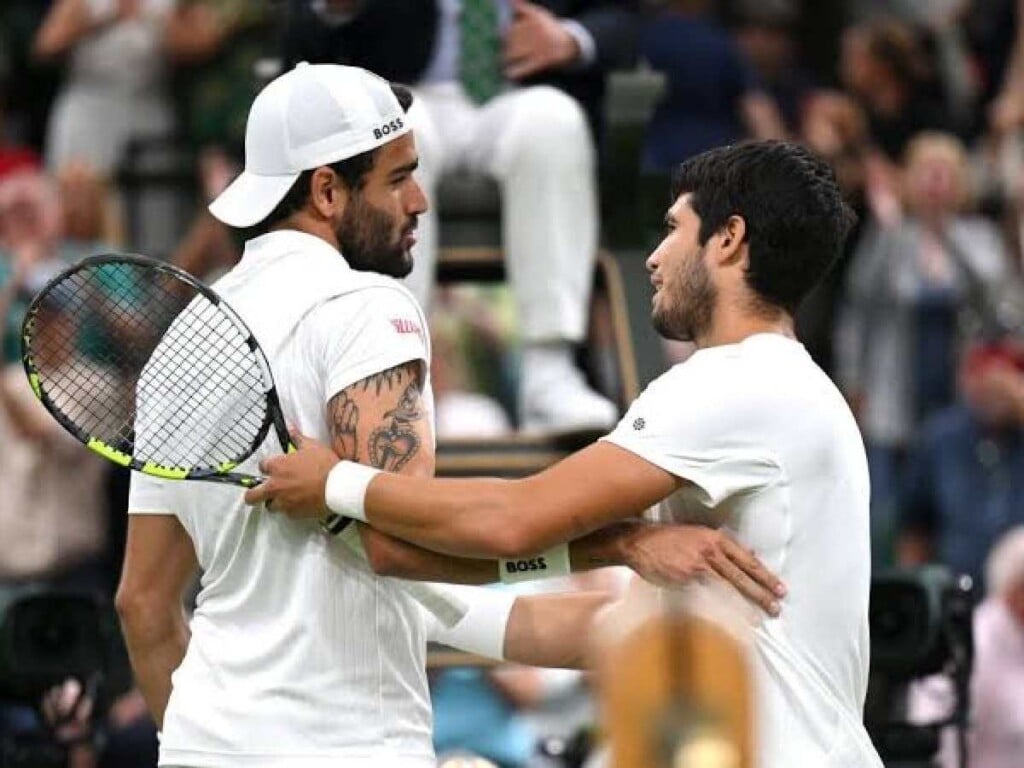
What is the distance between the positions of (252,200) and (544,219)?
9.05ft

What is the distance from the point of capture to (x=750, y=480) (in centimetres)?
467

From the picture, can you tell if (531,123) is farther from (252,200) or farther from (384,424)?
→ (384,424)

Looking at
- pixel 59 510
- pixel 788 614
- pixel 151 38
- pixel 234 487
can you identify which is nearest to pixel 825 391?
pixel 788 614

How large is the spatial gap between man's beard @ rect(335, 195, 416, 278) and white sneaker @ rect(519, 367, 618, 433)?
2622 millimetres

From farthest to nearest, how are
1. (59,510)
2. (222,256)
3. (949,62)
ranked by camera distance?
1. (949,62)
2. (222,256)
3. (59,510)

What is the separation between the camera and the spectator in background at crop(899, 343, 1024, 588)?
999cm

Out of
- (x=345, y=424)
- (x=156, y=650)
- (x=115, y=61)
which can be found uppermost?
(x=115, y=61)

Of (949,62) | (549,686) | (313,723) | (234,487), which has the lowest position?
(549,686)

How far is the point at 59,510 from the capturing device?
9.57 meters

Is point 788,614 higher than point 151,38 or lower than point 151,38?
lower

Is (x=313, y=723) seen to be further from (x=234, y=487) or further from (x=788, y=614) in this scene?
(x=788, y=614)

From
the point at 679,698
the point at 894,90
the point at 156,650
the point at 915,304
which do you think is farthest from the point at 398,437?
the point at 894,90

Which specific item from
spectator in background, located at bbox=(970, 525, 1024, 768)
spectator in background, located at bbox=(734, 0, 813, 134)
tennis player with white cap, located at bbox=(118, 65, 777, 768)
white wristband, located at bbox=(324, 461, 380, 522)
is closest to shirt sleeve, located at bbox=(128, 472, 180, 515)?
tennis player with white cap, located at bbox=(118, 65, 777, 768)

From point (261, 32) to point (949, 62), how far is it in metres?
2.79
